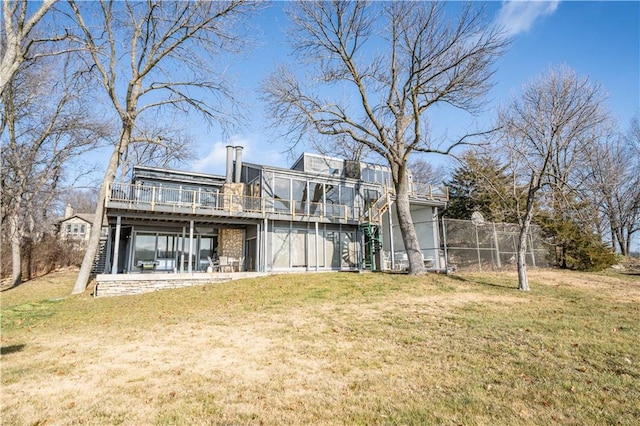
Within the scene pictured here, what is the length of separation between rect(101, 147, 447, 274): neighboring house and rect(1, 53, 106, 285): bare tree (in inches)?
174

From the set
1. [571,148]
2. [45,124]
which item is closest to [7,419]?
[571,148]

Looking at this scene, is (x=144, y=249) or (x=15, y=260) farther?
(x=144, y=249)

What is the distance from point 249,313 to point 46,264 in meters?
17.9

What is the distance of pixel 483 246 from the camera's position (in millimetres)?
16359

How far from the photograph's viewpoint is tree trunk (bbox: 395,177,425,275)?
1371 cm

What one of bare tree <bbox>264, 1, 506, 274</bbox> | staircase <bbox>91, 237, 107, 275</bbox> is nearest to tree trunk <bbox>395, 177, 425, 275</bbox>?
bare tree <bbox>264, 1, 506, 274</bbox>

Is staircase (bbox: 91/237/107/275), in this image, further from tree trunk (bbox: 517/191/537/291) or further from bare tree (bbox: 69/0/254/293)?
tree trunk (bbox: 517/191/537/291)

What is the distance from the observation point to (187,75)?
1487cm

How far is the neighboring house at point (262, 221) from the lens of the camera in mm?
15812

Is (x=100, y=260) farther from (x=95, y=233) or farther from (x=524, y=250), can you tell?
(x=524, y=250)

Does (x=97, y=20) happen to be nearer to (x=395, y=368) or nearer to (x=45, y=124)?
(x=45, y=124)

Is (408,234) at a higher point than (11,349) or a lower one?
higher

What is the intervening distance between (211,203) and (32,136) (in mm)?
10617

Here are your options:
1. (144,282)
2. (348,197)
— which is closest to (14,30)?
(144,282)
